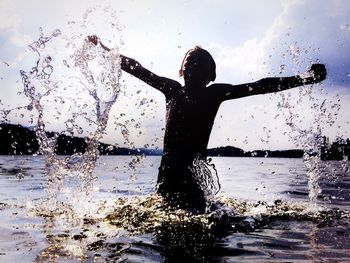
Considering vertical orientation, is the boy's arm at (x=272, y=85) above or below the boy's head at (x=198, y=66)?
below

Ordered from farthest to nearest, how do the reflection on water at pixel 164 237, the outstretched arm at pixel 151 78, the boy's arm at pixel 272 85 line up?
the outstretched arm at pixel 151 78
the boy's arm at pixel 272 85
the reflection on water at pixel 164 237

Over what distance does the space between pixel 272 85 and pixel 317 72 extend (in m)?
0.62

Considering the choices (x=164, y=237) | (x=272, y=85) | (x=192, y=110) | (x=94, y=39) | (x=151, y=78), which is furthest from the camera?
(x=94, y=39)

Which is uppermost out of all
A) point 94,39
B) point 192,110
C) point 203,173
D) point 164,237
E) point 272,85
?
point 94,39

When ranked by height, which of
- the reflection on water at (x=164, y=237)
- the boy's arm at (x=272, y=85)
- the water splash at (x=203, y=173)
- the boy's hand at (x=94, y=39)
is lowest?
the reflection on water at (x=164, y=237)

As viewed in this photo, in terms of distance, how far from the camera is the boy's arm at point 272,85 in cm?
508

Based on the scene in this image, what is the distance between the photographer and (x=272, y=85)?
16.7 feet

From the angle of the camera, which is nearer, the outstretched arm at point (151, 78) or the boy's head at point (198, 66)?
the boy's head at point (198, 66)

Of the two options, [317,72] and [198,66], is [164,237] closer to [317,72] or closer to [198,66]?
[198,66]

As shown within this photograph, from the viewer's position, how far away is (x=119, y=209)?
643 cm

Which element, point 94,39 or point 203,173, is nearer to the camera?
point 203,173

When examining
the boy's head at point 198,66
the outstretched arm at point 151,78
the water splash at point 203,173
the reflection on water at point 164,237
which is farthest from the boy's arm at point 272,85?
the reflection on water at point 164,237

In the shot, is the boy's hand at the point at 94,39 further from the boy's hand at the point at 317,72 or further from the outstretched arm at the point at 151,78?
the boy's hand at the point at 317,72

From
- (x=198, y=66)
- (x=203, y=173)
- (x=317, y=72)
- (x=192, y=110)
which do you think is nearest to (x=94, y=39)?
(x=198, y=66)
